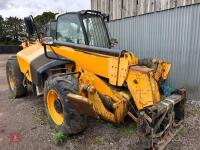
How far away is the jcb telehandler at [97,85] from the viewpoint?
3141 millimetres

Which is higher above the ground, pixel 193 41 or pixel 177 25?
pixel 177 25

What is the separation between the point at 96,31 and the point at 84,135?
2244mm

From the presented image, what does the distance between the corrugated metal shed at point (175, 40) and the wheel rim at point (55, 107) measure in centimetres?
336

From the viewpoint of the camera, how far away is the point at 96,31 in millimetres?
4707

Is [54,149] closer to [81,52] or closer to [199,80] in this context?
[81,52]

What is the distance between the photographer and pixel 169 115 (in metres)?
3.39

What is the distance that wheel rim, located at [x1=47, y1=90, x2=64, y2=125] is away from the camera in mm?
3871

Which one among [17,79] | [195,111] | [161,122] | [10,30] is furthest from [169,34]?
[10,30]

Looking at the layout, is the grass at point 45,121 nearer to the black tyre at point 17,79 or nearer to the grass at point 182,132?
the black tyre at point 17,79

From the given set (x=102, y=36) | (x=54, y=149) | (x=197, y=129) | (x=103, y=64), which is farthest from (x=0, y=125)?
(x=197, y=129)

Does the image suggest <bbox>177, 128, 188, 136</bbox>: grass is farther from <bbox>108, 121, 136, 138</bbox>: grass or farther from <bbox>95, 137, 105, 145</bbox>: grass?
<bbox>95, 137, 105, 145</bbox>: grass

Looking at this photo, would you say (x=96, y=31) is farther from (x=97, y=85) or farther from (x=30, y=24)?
(x=97, y=85)

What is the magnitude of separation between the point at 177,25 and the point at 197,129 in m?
2.77

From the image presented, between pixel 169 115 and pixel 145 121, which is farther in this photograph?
pixel 169 115
